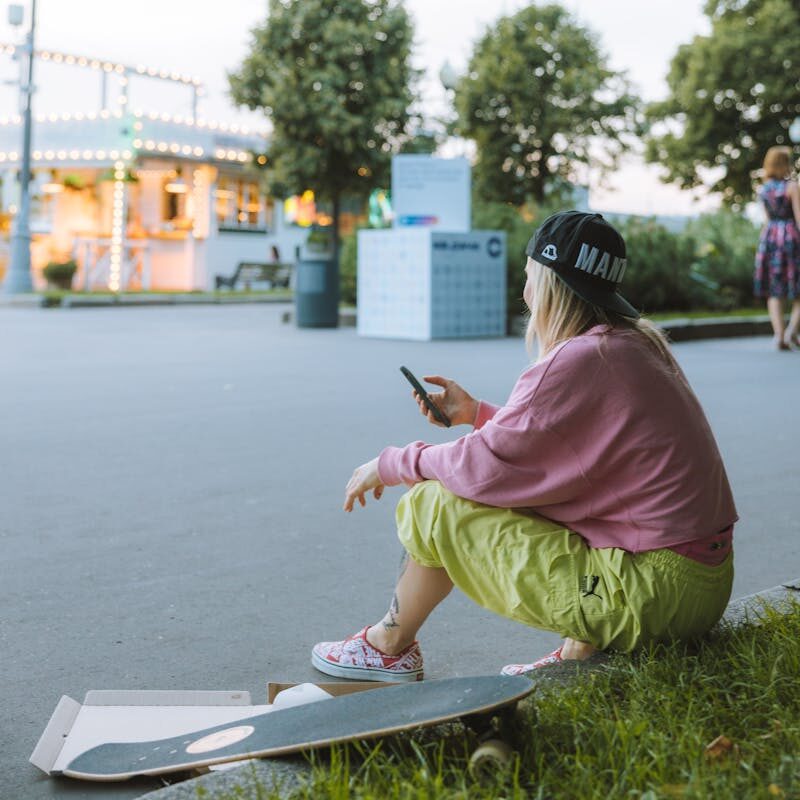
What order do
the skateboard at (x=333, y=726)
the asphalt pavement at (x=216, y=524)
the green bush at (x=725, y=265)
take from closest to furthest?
the skateboard at (x=333, y=726), the asphalt pavement at (x=216, y=524), the green bush at (x=725, y=265)

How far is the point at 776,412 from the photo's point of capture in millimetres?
8539

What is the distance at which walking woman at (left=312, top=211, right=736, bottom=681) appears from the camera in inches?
109

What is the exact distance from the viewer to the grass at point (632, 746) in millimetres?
2076

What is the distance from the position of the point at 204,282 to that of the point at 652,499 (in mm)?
36417

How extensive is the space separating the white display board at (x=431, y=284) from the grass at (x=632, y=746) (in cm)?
1223

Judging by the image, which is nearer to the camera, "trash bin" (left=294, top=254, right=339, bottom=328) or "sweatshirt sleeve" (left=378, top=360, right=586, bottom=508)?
"sweatshirt sleeve" (left=378, top=360, right=586, bottom=508)

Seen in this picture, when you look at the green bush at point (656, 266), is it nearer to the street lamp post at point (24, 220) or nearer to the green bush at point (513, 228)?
the green bush at point (513, 228)

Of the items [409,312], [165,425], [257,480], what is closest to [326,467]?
[257,480]

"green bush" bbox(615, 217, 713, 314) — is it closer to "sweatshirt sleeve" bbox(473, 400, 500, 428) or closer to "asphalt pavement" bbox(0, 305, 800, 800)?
"asphalt pavement" bbox(0, 305, 800, 800)

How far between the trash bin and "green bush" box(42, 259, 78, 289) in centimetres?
1696

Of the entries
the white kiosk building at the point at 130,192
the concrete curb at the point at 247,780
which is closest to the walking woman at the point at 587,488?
the concrete curb at the point at 247,780

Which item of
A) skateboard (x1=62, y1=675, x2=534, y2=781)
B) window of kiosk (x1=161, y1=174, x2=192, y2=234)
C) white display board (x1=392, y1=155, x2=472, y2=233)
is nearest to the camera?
skateboard (x1=62, y1=675, x2=534, y2=781)

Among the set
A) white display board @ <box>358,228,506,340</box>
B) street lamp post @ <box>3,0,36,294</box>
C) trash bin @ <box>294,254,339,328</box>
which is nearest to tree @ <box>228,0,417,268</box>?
street lamp post @ <box>3,0,36,294</box>

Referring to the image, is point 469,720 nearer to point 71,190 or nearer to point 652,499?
point 652,499
